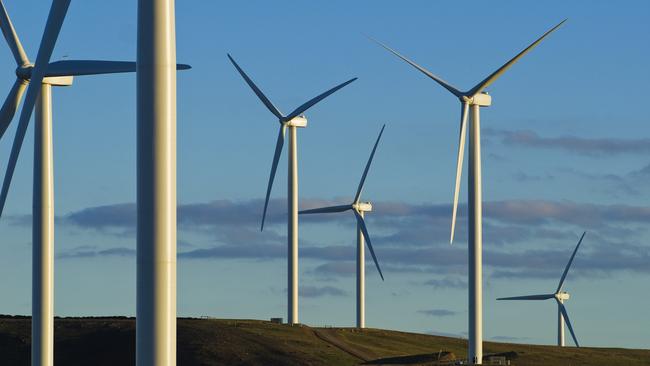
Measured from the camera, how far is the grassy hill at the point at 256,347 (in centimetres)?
14225

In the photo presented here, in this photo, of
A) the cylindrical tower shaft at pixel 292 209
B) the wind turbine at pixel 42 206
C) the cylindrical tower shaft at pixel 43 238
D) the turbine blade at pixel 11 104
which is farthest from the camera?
the cylindrical tower shaft at pixel 292 209

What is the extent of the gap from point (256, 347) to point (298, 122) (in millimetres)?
32644

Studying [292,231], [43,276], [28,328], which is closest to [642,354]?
[292,231]

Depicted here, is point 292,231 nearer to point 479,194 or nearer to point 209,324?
point 209,324

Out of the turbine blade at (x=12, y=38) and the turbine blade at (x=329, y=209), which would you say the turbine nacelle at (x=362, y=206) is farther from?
the turbine blade at (x=12, y=38)

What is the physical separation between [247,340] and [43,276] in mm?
72338

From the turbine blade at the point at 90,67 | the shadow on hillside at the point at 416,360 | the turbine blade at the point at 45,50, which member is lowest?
the shadow on hillside at the point at 416,360

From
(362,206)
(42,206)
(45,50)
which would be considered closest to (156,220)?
(45,50)

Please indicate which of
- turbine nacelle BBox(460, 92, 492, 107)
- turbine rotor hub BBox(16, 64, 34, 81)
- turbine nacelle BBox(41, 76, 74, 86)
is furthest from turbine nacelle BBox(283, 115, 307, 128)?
turbine rotor hub BBox(16, 64, 34, 81)

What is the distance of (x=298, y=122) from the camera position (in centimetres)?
16538

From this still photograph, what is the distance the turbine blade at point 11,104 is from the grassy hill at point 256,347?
2594 inches

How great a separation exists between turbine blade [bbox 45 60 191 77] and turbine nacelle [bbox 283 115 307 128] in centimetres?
8545

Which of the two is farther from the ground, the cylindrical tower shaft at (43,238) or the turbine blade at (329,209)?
the turbine blade at (329,209)

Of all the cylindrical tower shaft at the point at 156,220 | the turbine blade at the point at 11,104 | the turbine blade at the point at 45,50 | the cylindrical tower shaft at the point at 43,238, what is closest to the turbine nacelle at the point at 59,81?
the cylindrical tower shaft at the point at 43,238
